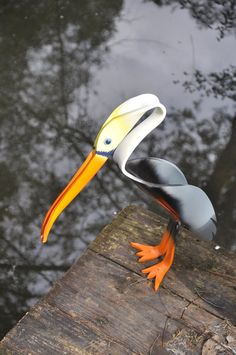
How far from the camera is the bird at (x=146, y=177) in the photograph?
155 cm

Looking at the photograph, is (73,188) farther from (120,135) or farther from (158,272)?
(158,272)

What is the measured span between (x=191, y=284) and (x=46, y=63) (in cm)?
253

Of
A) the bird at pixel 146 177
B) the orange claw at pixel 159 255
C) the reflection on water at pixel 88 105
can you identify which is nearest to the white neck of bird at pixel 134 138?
the bird at pixel 146 177

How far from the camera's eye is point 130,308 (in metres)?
1.70

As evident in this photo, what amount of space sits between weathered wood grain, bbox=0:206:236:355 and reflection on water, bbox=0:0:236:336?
2.76ft

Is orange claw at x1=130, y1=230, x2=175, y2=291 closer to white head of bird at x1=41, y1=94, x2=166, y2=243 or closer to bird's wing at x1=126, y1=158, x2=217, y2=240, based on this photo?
bird's wing at x1=126, y1=158, x2=217, y2=240

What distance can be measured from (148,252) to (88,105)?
73.5 inches

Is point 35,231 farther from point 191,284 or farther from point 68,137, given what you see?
point 191,284

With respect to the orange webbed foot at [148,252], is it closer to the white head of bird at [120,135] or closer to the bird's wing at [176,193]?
the bird's wing at [176,193]

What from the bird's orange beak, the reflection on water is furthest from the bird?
the reflection on water

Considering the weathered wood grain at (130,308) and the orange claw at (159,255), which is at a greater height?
the orange claw at (159,255)

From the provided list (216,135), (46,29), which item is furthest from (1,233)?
(46,29)

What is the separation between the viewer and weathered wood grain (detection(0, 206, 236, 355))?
1.59 m

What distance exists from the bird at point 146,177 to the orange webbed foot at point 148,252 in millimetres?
37
